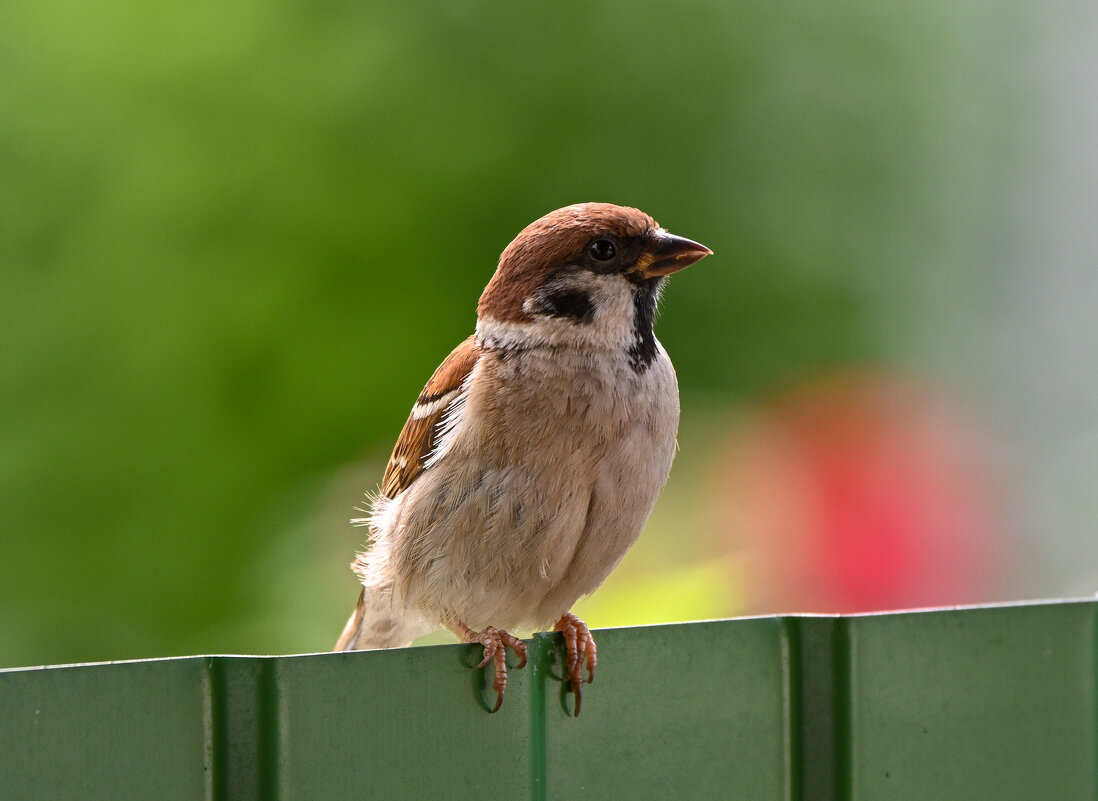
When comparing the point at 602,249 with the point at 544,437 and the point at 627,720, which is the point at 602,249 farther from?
the point at 627,720

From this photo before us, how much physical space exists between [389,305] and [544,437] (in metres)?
1.43

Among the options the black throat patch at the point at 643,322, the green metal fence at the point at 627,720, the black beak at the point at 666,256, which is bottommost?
the green metal fence at the point at 627,720

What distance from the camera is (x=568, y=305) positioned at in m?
2.32

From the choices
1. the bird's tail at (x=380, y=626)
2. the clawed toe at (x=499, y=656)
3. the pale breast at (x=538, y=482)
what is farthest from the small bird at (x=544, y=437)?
the clawed toe at (x=499, y=656)

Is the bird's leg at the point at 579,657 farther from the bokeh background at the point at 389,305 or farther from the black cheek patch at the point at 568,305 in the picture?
the bokeh background at the point at 389,305

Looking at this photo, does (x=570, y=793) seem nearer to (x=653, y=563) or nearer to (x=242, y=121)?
(x=653, y=563)

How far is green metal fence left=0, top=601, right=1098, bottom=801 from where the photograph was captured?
118 centimetres

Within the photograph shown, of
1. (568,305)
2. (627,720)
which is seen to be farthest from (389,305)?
(627,720)

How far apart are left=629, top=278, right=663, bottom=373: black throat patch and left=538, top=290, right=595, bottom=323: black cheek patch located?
0.08m

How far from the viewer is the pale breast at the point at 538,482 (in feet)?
7.08

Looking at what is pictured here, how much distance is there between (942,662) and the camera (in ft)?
5.55

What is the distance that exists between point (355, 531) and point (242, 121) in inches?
44.8

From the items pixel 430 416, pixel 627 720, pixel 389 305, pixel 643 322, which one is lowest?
pixel 627 720

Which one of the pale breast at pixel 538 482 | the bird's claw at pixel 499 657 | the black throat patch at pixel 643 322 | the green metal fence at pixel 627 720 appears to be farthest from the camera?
the black throat patch at pixel 643 322
